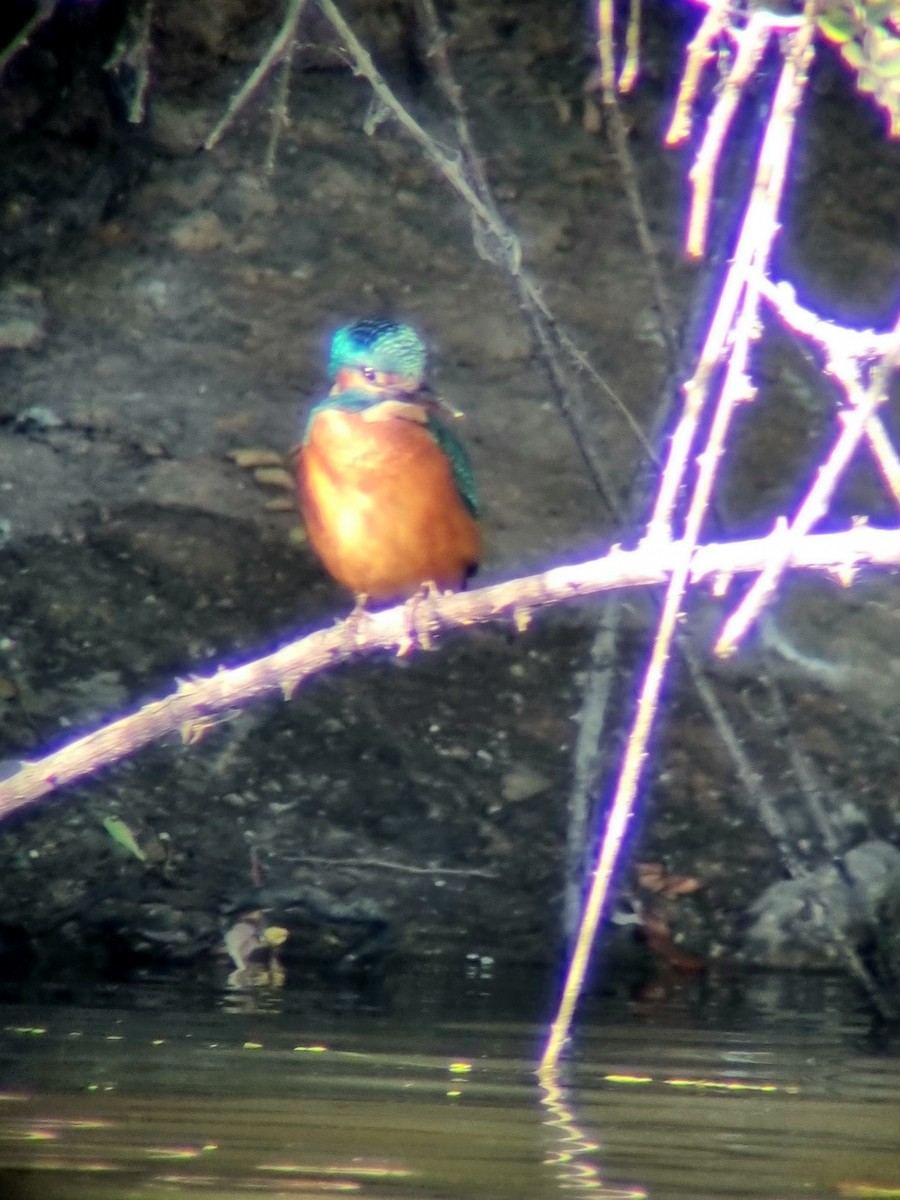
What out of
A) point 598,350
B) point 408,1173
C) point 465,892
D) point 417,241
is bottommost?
point 408,1173

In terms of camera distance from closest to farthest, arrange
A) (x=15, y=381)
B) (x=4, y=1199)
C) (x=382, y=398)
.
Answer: (x=4, y=1199)
(x=382, y=398)
(x=15, y=381)

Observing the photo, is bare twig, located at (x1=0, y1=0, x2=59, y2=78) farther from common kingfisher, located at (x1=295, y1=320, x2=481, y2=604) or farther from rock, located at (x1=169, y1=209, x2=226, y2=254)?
common kingfisher, located at (x1=295, y1=320, x2=481, y2=604)

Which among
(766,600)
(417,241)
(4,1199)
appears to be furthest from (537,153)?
(4,1199)

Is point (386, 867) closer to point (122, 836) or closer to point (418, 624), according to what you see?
point (122, 836)

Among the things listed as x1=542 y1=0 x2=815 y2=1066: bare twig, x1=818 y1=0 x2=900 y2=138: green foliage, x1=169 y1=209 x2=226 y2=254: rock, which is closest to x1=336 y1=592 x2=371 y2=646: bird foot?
x1=542 y1=0 x2=815 y2=1066: bare twig

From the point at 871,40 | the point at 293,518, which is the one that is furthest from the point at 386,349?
the point at 871,40

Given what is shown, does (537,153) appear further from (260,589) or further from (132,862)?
(132,862)
